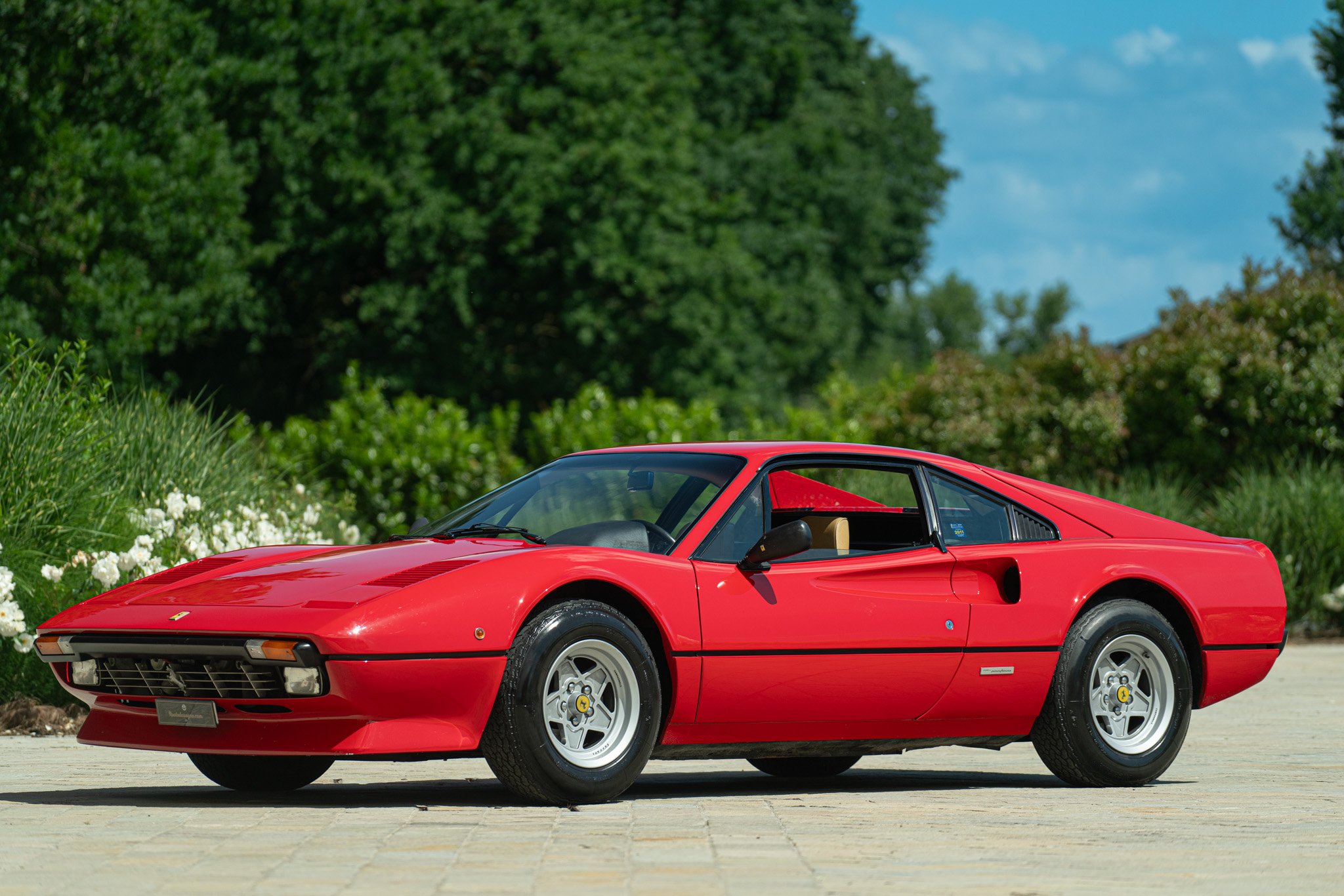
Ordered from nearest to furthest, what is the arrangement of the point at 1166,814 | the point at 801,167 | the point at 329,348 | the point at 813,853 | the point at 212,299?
1. the point at 813,853
2. the point at 1166,814
3. the point at 212,299
4. the point at 329,348
5. the point at 801,167

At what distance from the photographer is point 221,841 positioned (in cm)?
579

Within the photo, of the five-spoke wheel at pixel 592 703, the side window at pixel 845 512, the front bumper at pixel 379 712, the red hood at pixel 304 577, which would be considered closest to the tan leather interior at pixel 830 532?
the side window at pixel 845 512

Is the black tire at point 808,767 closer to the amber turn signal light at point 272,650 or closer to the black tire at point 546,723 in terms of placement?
the black tire at point 546,723

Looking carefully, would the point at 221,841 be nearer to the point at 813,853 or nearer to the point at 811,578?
the point at 813,853

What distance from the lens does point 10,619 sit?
9.78m

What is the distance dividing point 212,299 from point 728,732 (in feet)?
73.8

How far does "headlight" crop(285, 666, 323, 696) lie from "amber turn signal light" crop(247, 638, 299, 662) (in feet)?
0.18

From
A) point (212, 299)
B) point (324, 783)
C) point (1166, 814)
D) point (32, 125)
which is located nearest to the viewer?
point (1166, 814)

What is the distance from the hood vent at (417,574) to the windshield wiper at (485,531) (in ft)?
2.20

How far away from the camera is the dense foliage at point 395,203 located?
25844 mm

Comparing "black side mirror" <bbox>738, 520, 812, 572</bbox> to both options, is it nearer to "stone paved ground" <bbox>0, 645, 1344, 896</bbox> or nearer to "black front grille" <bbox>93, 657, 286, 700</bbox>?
"stone paved ground" <bbox>0, 645, 1344, 896</bbox>

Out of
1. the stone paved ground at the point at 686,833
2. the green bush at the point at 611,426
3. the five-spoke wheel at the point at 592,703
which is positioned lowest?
the stone paved ground at the point at 686,833

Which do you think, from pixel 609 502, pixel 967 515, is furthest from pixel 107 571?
pixel 967 515

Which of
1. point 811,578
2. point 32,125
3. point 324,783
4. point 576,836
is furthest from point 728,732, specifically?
point 32,125
